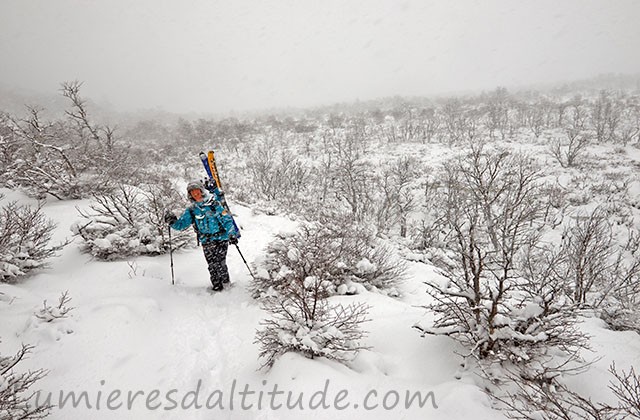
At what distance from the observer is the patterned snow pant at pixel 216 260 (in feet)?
16.6

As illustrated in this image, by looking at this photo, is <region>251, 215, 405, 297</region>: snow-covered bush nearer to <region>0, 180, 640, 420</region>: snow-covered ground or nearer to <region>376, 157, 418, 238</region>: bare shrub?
<region>0, 180, 640, 420</region>: snow-covered ground

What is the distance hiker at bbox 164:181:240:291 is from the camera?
4.86 metres

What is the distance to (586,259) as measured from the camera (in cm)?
671

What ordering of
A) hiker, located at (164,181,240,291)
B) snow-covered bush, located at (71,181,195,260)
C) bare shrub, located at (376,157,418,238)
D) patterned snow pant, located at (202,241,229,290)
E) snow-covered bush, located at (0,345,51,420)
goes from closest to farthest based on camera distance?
snow-covered bush, located at (0,345,51,420), hiker, located at (164,181,240,291), patterned snow pant, located at (202,241,229,290), snow-covered bush, located at (71,181,195,260), bare shrub, located at (376,157,418,238)

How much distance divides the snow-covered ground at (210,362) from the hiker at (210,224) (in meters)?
0.61

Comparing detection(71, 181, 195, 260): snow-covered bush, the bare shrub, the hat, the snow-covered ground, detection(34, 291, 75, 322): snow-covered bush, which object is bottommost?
the bare shrub

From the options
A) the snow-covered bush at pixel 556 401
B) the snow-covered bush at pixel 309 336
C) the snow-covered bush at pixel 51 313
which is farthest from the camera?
the snow-covered bush at pixel 51 313

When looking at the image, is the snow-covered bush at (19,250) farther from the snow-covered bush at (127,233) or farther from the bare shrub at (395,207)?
the bare shrub at (395,207)

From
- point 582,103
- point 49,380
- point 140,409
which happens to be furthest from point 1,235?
point 582,103

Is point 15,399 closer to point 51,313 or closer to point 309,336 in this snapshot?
point 51,313

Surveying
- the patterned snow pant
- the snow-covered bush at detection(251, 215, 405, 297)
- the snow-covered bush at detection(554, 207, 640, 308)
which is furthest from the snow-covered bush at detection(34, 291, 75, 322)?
the snow-covered bush at detection(554, 207, 640, 308)

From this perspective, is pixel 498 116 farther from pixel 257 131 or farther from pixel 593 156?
pixel 257 131

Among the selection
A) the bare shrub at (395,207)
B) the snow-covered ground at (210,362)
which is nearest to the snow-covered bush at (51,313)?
the snow-covered ground at (210,362)

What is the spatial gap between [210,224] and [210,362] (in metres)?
2.30
